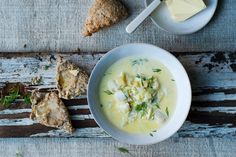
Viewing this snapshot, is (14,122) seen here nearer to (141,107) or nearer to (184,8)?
(141,107)

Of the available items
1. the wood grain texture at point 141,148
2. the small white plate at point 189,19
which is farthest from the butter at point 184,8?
the wood grain texture at point 141,148

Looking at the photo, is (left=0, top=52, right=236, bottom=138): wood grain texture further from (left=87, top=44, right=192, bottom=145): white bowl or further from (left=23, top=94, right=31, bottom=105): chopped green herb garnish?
(left=87, top=44, right=192, bottom=145): white bowl

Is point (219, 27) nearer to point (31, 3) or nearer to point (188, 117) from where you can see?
point (188, 117)

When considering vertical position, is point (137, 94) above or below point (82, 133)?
above

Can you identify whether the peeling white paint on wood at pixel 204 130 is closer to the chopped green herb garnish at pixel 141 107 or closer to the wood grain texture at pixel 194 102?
the wood grain texture at pixel 194 102

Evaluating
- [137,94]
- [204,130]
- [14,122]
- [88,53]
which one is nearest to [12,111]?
[14,122]

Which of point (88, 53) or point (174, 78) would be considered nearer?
point (174, 78)

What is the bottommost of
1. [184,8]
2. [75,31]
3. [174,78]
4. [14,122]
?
[14,122]
